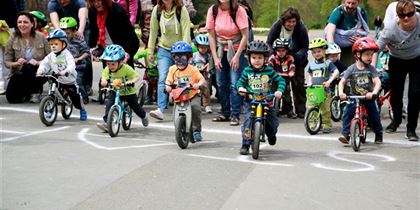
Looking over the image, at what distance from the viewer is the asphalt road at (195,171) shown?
6.24 metres

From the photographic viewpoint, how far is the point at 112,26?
1173 centimetres

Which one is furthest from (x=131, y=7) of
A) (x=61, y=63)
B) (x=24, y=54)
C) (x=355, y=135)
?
(x=355, y=135)

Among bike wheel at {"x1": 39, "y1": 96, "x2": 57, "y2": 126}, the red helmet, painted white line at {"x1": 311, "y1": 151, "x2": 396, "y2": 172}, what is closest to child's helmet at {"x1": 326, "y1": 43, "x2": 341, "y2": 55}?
the red helmet

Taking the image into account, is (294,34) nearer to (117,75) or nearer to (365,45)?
(365,45)

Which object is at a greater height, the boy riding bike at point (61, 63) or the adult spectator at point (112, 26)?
the adult spectator at point (112, 26)

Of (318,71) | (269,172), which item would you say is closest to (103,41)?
(318,71)

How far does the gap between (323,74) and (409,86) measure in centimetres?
130

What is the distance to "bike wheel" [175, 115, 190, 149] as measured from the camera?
863 centimetres

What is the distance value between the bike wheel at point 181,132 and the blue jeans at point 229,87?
6.52 ft

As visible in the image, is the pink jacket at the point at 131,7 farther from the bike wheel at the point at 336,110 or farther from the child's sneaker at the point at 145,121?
the bike wheel at the point at 336,110

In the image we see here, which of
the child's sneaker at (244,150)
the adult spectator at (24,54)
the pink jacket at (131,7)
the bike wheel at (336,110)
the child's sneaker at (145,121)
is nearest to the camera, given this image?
the child's sneaker at (244,150)

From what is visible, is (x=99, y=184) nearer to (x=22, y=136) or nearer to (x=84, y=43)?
(x=22, y=136)

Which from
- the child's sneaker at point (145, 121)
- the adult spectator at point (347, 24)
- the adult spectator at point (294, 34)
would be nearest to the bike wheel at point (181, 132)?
the child's sneaker at point (145, 121)

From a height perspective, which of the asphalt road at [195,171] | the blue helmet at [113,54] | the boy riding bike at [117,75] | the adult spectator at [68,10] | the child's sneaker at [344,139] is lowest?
the asphalt road at [195,171]
